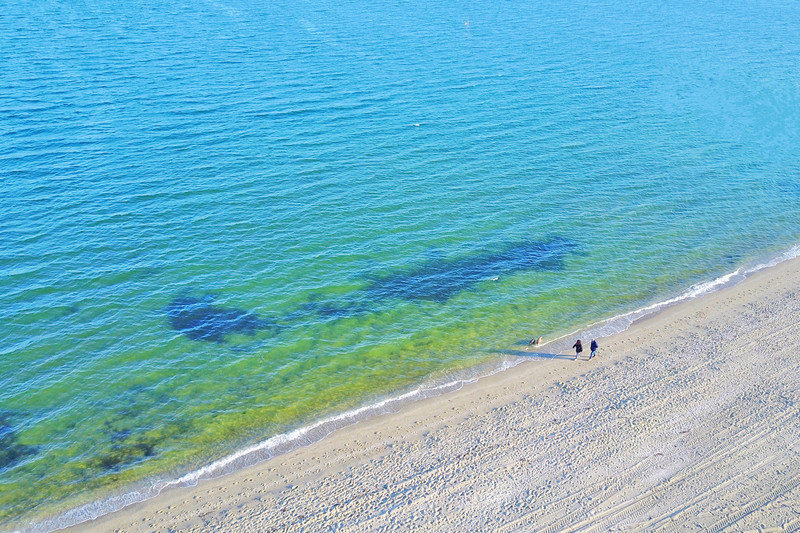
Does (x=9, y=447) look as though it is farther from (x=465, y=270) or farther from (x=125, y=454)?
(x=465, y=270)

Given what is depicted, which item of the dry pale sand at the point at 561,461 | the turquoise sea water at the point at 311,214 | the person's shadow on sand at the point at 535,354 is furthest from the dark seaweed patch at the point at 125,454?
the person's shadow on sand at the point at 535,354

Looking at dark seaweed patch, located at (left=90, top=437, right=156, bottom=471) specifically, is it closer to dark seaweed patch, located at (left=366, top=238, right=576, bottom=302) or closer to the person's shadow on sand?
dark seaweed patch, located at (left=366, top=238, right=576, bottom=302)

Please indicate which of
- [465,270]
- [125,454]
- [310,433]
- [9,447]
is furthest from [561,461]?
[9,447]

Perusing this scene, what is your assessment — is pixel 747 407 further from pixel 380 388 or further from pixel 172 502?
pixel 172 502

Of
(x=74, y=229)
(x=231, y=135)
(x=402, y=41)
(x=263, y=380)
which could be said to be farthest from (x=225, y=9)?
(x=263, y=380)

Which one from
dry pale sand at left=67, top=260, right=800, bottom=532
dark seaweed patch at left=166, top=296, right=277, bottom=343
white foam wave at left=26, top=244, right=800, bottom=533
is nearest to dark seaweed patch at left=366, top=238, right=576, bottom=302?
white foam wave at left=26, top=244, right=800, bottom=533
